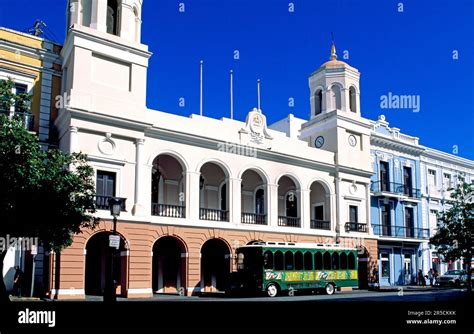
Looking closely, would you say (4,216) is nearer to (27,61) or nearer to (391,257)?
(27,61)

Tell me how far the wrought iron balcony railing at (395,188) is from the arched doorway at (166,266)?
53.7 ft

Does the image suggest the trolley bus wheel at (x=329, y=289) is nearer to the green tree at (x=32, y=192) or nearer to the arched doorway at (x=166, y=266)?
the arched doorway at (x=166, y=266)

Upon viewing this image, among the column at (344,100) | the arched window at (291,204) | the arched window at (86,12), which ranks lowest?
the arched window at (291,204)

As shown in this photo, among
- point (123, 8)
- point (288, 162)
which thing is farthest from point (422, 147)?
point (123, 8)

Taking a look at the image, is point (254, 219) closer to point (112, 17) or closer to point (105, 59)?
point (105, 59)

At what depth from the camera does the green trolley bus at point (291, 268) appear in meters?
24.0

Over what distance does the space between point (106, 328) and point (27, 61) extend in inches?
679

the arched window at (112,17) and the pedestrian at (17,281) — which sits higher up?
the arched window at (112,17)

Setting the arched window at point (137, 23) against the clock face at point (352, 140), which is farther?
the clock face at point (352, 140)

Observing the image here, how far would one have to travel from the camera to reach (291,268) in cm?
2523

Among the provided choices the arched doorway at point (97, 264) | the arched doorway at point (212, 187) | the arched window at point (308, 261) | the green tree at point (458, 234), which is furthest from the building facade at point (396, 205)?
the arched doorway at point (97, 264)

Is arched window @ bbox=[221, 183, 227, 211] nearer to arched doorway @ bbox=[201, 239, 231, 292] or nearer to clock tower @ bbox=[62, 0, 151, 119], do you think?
arched doorway @ bbox=[201, 239, 231, 292]

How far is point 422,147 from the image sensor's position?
41.6 m

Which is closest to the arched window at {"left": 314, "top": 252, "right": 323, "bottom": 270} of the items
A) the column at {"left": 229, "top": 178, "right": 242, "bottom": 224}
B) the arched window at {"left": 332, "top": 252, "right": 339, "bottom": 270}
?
the arched window at {"left": 332, "top": 252, "right": 339, "bottom": 270}
